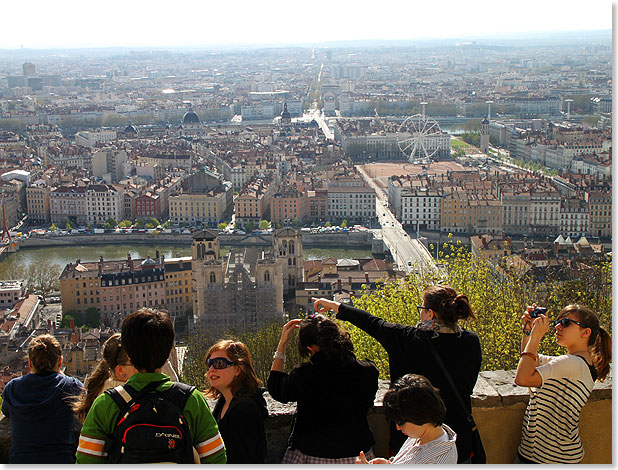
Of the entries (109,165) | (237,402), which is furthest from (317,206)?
(237,402)

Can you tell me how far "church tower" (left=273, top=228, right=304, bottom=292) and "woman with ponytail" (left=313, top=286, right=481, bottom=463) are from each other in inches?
359

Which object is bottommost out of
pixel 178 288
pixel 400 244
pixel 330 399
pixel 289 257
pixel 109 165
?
pixel 400 244

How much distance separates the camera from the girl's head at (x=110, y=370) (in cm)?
140

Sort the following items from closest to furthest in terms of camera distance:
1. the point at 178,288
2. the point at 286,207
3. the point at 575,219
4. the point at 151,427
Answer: the point at 151,427 < the point at 178,288 < the point at 575,219 < the point at 286,207

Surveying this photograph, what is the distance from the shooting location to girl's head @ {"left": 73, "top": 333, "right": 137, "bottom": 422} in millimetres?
1403

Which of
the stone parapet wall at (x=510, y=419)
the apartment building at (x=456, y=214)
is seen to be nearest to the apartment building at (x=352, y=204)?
the apartment building at (x=456, y=214)

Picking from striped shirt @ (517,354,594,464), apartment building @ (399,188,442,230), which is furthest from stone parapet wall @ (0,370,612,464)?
apartment building @ (399,188,442,230)

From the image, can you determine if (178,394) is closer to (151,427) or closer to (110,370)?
(151,427)

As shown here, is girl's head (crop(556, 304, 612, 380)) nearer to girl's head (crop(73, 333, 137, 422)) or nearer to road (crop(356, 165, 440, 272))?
girl's head (crop(73, 333, 137, 422))

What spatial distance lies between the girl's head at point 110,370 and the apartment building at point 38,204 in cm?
1635

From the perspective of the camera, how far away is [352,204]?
16.8 meters

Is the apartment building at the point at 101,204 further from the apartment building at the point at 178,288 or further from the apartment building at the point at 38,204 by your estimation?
the apartment building at the point at 178,288

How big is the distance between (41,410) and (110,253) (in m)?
13.7

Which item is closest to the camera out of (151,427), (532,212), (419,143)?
(151,427)
